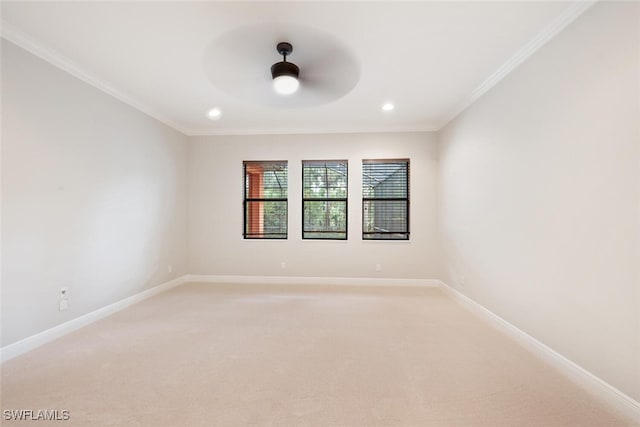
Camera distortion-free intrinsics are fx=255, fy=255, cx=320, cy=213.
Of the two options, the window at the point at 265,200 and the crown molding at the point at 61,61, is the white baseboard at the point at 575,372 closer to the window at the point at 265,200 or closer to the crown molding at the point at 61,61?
the window at the point at 265,200

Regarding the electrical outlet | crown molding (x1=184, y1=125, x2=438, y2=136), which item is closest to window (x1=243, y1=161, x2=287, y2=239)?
crown molding (x1=184, y1=125, x2=438, y2=136)

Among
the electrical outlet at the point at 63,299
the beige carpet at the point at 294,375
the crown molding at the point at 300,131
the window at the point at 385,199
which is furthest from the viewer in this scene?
the window at the point at 385,199

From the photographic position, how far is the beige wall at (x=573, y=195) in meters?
1.52

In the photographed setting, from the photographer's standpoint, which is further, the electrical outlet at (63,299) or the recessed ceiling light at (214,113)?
the recessed ceiling light at (214,113)

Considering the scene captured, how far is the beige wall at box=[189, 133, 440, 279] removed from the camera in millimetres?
4234

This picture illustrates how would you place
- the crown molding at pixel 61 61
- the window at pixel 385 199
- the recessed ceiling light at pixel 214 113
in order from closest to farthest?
the crown molding at pixel 61 61 < the recessed ceiling light at pixel 214 113 < the window at pixel 385 199

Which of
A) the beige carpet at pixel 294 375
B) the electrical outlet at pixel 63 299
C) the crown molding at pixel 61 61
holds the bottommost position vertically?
the beige carpet at pixel 294 375

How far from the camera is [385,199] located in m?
4.35

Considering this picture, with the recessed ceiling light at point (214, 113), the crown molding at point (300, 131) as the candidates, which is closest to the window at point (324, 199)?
the crown molding at point (300, 131)

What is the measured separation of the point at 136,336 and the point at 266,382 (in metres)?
1.55

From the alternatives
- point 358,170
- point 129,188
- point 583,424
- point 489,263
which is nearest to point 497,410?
point 583,424

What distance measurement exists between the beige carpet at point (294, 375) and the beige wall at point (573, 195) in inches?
15.5

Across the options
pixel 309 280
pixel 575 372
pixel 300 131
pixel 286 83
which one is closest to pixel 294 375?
pixel 575 372

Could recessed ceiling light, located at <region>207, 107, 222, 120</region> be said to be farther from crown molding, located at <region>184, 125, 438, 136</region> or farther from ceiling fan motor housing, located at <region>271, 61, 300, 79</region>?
ceiling fan motor housing, located at <region>271, 61, 300, 79</region>
